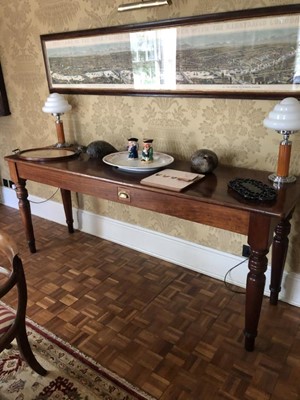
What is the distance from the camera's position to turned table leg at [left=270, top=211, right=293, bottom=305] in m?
1.75

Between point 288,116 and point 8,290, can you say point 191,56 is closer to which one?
point 288,116

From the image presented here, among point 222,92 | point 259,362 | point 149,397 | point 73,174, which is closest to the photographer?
point 149,397

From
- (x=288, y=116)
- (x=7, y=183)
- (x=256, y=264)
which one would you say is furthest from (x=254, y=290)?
(x=7, y=183)

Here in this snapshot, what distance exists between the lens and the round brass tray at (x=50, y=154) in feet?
7.21

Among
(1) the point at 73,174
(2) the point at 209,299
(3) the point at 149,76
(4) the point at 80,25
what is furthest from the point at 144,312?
(4) the point at 80,25

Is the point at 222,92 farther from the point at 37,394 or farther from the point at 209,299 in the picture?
the point at 37,394

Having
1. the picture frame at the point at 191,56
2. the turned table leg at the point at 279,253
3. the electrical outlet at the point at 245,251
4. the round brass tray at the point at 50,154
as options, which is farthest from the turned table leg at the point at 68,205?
the turned table leg at the point at 279,253

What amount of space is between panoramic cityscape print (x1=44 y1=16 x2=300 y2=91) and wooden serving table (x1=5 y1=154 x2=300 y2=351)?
48 centimetres

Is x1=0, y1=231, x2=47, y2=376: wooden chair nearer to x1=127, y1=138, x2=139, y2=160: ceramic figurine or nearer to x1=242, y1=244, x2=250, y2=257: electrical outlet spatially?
x1=127, y1=138, x2=139, y2=160: ceramic figurine

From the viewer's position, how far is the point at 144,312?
1.93 metres

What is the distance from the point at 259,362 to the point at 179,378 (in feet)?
1.28

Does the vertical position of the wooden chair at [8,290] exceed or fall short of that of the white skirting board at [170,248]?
it exceeds it

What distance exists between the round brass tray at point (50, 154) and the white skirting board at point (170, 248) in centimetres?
63

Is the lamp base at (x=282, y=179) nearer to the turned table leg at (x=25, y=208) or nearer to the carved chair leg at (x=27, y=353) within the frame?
the carved chair leg at (x=27, y=353)
